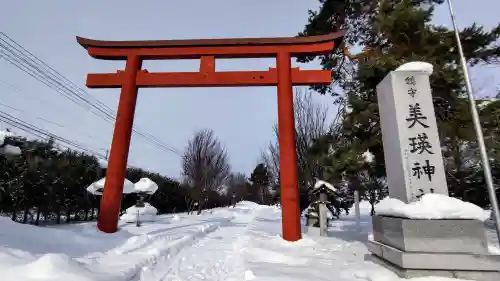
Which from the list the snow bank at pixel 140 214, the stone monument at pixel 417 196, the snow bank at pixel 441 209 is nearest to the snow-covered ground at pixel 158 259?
the stone monument at pixel 417 196

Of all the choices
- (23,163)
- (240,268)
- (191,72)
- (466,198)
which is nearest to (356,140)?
(466,198)

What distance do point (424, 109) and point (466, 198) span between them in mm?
4990

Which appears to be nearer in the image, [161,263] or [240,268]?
[240,268]

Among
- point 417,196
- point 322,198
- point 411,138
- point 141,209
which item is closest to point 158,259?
point 417,196

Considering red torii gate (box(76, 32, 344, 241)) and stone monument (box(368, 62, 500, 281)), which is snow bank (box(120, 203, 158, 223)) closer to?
red torii gate (box(76, 32, 344, 241))

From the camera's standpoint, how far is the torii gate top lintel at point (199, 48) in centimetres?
887

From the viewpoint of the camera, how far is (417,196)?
4.70 meters

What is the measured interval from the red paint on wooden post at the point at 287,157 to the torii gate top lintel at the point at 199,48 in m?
0.46

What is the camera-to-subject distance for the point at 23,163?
11.5 m

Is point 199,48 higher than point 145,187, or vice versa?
point 199,48

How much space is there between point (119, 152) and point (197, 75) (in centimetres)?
332

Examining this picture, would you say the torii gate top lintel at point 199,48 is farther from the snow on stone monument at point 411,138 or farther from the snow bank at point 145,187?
the snow bank at point 145,187

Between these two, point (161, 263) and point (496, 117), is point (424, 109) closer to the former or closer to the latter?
point (496, 117)

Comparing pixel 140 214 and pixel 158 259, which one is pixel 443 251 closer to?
pixel 158 259
